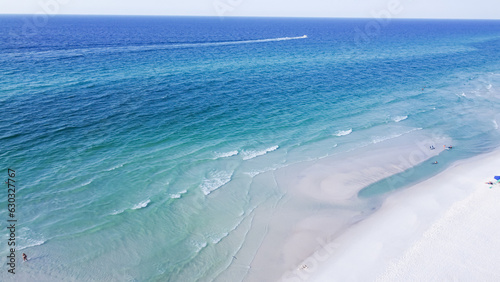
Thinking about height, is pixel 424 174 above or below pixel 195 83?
below

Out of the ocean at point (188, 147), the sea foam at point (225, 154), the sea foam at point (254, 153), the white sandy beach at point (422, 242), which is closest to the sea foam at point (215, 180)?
the ocean at point (188, 147)

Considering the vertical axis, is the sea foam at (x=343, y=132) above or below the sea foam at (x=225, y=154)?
above

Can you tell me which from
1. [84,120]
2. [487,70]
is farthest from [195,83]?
[487,70]

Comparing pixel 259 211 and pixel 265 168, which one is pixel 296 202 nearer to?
pixel 259 211

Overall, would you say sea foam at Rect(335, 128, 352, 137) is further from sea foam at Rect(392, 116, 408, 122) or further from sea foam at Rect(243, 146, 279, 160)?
sea foam at Rect(243, 146, 279, 160)

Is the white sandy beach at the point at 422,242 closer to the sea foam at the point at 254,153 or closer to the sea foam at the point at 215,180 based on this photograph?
the sea foam at the point at 215,180
